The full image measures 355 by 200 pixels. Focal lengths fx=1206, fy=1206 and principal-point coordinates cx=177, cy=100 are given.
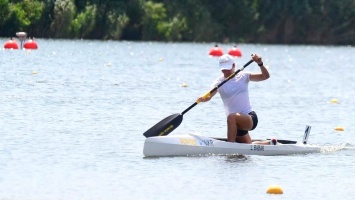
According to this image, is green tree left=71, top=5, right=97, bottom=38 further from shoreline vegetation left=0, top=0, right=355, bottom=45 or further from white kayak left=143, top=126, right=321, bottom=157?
white kayak left=143, top=126, right=321, bottom=157

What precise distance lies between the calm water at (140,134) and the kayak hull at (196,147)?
0.23 metres

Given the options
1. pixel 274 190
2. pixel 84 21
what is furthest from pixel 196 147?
pixel 84 21

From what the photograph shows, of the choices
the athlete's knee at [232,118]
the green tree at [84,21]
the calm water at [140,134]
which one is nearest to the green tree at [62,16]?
the green tree at [84,21]

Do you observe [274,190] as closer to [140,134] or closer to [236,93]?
[236,93]

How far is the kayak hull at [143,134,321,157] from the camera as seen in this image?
23.4m

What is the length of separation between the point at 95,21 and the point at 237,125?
251ft

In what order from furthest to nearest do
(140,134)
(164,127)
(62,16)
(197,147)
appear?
(62,16), (140,134), (164,127), (197,147)

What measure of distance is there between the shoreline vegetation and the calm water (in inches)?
1469

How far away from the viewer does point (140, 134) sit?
27.6 m

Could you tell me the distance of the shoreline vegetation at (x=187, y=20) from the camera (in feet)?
309

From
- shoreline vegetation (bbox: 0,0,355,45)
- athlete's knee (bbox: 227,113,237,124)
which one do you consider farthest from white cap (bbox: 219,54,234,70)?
shoreline vegetation (bbox: 0,0,355,45)

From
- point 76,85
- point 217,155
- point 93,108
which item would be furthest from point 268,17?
point 217,155

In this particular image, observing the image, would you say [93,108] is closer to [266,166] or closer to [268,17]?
[266,166]

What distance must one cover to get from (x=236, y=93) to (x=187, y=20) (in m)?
87.4
